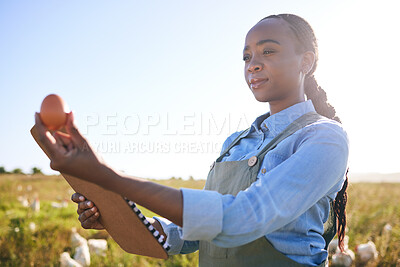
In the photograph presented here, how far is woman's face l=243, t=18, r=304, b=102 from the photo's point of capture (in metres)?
1.82

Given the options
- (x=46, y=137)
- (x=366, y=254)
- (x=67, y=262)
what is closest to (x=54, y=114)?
(x=46, y=137)

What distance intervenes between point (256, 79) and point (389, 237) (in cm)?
457

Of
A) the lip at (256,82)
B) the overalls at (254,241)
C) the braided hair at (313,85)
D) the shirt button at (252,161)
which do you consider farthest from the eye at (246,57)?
the shirt button at (252,161)

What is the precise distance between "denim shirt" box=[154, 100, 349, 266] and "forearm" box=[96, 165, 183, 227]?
1.3 inches

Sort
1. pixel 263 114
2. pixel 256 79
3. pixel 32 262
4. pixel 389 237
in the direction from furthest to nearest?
pixel 389 237 → pixel 32 262 → pixel 263 114 → pixel 256 79

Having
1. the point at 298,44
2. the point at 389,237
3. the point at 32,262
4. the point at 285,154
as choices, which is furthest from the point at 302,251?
the point at 389,237

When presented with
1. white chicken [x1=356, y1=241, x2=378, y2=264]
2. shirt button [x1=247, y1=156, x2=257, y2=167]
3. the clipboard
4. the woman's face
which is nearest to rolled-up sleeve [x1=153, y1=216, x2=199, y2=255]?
the clipboard

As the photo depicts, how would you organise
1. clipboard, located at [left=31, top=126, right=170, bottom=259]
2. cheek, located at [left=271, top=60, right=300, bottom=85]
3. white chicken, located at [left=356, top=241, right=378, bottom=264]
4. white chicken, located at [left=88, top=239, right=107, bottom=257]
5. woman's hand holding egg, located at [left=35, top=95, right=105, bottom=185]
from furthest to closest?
white chicken, located at [left=88, top=239, right=107, bottom=257]
white chicken, located at [left=356, top=241, right=378, bottom=264]
cheek, located at [left=271, top=60, right=300, bottom=85]
clipboard, located at [left=31, top=126, right=170, bottom=259]
woman's hand holding egg, located at [left=35, top=95, right=105, bottom=185]

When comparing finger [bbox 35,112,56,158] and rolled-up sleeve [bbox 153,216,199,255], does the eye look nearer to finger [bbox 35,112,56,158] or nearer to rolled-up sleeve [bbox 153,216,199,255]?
rolled-up sleeve [bbox 153,216,199,255]

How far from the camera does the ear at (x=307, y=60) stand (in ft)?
6.40

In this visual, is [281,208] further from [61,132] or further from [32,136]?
[32,136]

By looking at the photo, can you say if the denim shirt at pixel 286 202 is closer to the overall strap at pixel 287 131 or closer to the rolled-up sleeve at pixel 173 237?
the overall strap at pixel 287 131

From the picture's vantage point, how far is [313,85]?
2295 mm

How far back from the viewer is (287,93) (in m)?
1.92
